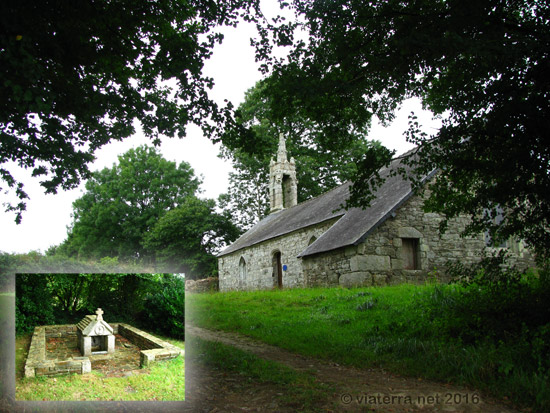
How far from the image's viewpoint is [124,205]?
33.9 metres

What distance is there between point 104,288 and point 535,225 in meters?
6.73

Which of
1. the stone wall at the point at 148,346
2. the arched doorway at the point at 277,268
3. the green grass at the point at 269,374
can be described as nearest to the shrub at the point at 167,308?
the stone wall at the point at 148,346

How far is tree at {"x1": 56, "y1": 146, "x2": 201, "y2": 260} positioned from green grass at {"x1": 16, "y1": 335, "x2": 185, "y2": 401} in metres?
31.0

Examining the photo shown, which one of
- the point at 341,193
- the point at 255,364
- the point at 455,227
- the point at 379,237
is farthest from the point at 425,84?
the point at 341,193

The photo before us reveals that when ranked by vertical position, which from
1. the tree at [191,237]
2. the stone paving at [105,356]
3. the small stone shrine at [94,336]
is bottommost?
the stone paving at [105,356]

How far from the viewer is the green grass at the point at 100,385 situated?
3.63 meters

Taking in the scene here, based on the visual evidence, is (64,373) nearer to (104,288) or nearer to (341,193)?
(104,288)

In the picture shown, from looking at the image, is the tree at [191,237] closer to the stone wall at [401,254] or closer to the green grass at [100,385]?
the stone wall at [401,254]

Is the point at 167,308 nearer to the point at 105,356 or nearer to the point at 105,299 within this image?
the point at 105,299

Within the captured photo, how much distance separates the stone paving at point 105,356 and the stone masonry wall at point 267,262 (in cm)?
1468

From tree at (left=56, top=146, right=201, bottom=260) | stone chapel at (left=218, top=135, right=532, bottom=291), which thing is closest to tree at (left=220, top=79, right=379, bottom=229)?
tree at (left=56, top=146, right=201, bottom=260)

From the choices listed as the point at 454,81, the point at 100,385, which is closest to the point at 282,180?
the point at 454,81

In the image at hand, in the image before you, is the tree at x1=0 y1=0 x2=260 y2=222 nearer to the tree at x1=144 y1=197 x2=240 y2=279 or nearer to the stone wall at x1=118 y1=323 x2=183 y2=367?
the stone wall at x1=118 y1=323 x2=183 y2=367

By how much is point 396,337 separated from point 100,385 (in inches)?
187
